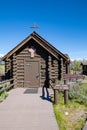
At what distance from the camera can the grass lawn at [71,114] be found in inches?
308

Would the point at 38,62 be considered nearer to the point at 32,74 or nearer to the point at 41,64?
the point at 41,64

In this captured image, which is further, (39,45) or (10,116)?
(39,45)

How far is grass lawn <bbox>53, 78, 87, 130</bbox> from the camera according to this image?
7.82 m

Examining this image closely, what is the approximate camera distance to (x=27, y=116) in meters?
8.73

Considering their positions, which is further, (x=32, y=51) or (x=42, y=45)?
(x=32, y=51)

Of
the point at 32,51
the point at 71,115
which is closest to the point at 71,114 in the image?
the point at 71,115

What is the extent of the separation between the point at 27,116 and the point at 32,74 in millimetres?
10371

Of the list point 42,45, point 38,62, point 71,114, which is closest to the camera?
point 71,114

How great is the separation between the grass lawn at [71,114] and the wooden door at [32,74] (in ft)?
23.4

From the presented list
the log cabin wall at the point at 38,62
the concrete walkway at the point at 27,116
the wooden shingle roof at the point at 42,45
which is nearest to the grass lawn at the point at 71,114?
the concrete walkway at the point at 27,116

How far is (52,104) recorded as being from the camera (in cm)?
1113

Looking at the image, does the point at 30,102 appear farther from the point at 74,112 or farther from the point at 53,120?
the point at 53,120

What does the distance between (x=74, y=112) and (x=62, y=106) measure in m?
1.05

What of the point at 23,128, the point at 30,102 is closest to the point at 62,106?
the point at 30,102
